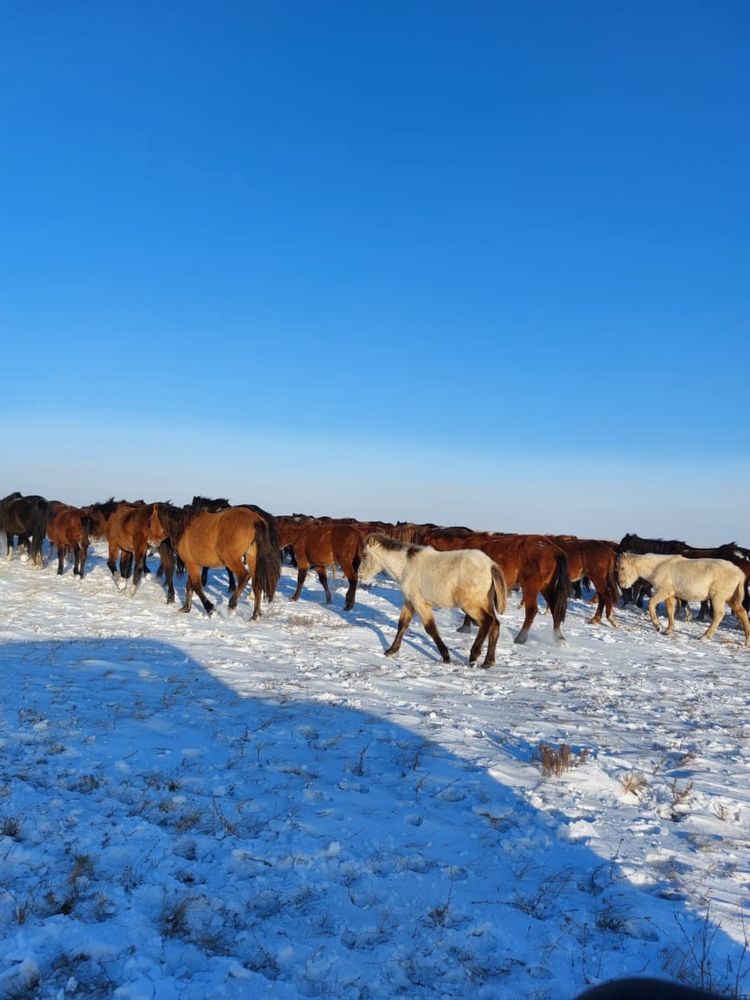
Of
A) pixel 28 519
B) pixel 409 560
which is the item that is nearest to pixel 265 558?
pixel 409 560

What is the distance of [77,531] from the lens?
747 inches

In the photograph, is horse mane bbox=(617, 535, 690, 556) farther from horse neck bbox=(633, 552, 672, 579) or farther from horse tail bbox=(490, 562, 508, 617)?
horse tail bbox=(490, 562, 508, 617)

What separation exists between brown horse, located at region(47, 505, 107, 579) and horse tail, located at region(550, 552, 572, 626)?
12.2 meters

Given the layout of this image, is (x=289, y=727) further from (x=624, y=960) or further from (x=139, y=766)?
(x=624, y=960)

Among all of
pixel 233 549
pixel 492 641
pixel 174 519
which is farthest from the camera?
pixel 174 519

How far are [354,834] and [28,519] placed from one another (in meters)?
21.0

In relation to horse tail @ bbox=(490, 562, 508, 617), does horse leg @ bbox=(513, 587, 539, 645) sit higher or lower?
lower

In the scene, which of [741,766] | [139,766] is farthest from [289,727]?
[741,766]

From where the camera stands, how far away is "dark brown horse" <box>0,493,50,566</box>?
68.4ft

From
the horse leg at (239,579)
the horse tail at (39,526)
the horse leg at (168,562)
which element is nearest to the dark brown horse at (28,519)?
the horse tail at (39,526)

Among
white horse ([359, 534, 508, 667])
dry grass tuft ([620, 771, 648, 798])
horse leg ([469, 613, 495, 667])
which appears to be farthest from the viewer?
horse leg ([469, 613, 495, 667])

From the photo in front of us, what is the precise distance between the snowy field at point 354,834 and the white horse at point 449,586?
151 centimetres

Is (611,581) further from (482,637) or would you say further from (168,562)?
(168,562)

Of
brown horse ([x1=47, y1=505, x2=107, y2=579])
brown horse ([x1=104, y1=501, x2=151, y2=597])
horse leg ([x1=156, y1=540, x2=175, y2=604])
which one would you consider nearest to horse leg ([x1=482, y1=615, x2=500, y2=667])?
horse leg ([x1=156, y1=540, x2=175, y2=604])
